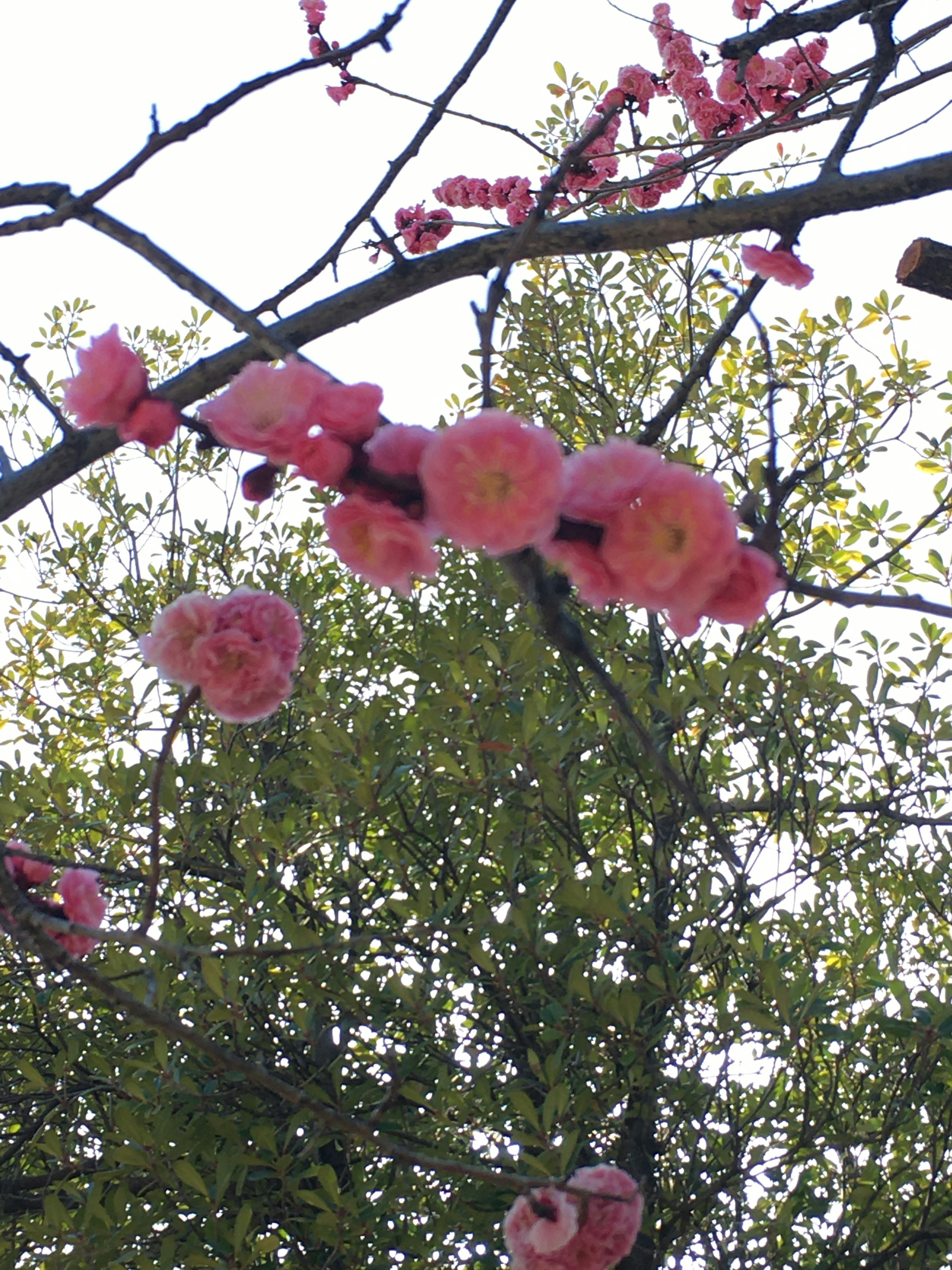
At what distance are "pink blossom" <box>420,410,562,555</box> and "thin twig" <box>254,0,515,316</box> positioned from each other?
2.17ft

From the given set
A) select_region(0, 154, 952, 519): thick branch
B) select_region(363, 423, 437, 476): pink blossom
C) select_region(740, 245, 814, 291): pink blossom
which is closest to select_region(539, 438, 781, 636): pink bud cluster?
select_region(363, 423, 437, 476): pink blossom

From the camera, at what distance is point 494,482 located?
2.76 feet

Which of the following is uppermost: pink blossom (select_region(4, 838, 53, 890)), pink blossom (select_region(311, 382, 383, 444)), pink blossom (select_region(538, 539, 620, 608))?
pink blossom (select_region(4, 838, 53, 890))

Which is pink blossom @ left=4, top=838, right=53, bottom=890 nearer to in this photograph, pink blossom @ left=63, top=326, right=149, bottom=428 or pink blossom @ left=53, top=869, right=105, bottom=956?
pink blossom @ left=53, top=869, right=105, bottom=956

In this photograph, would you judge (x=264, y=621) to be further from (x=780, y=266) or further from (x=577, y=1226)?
(x=577, y=1226)

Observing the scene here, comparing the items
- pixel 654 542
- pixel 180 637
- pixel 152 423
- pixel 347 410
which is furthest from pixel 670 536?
pixel 180 637

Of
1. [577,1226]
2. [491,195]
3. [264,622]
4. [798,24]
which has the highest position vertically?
[491,195]

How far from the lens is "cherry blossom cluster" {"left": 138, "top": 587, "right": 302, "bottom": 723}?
1189mm

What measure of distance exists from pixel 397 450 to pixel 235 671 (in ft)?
1.29

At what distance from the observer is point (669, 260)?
3.46m

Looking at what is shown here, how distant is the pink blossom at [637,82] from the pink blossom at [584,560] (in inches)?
101

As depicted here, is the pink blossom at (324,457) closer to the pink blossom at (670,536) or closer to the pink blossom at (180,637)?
the pink blossom at (670,536)

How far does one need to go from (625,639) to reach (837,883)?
0.77 meters

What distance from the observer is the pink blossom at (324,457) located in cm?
87
